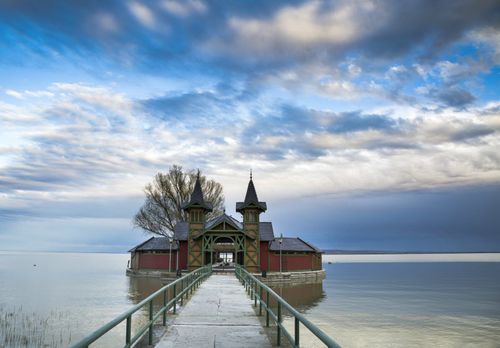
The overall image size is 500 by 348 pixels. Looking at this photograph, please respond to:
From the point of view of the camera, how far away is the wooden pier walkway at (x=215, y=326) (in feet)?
29.2

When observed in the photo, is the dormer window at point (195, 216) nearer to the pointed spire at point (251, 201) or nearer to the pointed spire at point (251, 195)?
the pointed spire at point (251, 201)

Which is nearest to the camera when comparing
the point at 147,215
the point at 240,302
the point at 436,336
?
the point at 240,302

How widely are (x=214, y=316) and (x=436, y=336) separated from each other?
34.2 ft

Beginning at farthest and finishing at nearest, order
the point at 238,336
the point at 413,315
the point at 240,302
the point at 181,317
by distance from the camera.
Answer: the point at 413,315, the point at 240,302, the point at 181,317, the point at 238,336

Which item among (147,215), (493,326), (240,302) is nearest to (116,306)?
(240,302)

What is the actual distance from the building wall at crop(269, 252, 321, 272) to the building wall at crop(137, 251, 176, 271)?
1035 cm

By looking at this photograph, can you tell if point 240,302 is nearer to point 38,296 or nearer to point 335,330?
point 335,330

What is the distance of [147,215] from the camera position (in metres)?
56.1

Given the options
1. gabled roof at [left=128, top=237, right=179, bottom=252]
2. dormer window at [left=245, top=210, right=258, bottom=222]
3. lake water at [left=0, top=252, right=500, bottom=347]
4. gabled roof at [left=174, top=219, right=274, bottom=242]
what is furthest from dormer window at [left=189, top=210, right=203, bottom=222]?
lake water at [left=0, top=252, right=500, bottom=347]

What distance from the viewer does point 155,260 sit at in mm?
48188

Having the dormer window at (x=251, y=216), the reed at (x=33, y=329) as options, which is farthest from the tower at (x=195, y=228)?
the reed at (x=33, y=329)

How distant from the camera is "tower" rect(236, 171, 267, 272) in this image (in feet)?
148

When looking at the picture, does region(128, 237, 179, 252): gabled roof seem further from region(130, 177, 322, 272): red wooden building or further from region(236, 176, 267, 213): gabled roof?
region(236, 176, 267, 213): gabled roof

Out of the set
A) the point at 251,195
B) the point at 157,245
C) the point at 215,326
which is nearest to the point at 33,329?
the point at 215,326
